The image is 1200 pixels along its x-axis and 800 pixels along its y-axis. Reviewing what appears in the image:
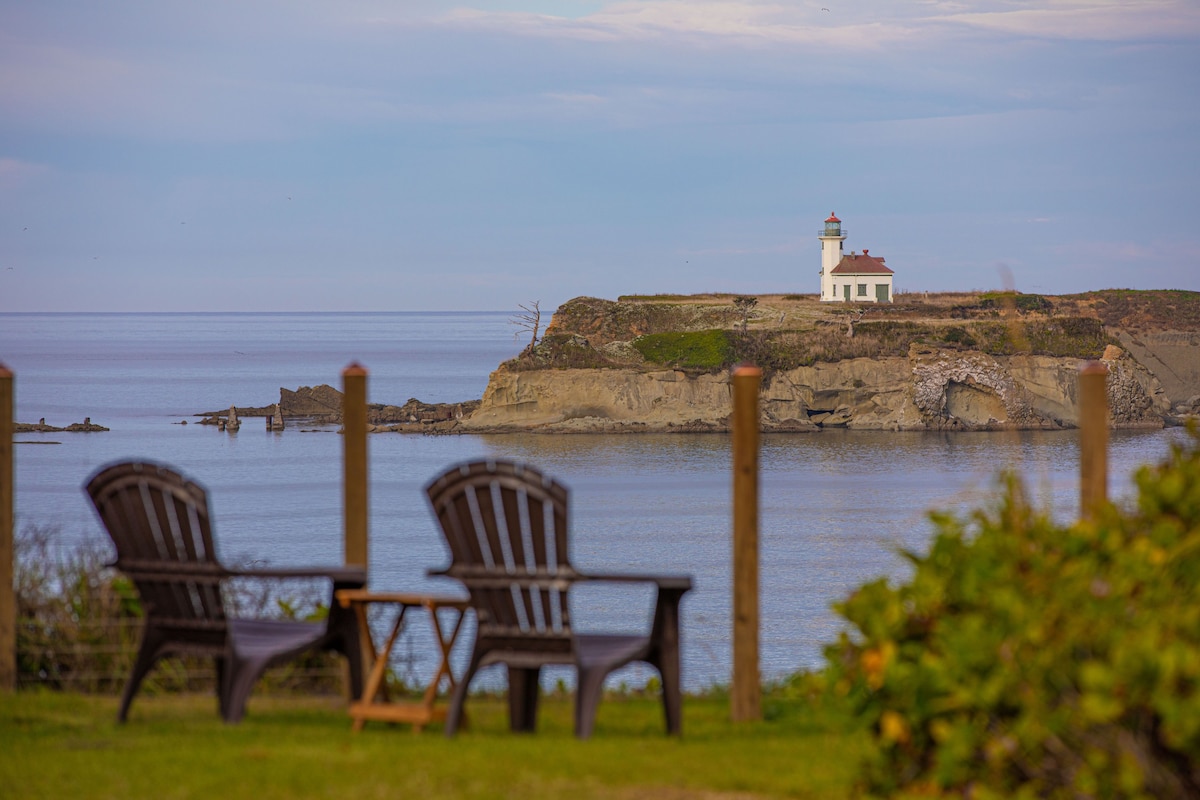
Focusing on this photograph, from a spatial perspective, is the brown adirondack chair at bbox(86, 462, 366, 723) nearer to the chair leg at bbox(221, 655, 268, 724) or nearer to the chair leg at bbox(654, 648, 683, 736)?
the chair leg at bbox(221, 655, 268, 724)

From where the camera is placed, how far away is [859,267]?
87.6 meters

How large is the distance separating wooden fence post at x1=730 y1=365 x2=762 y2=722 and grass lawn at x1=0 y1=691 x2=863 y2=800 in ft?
0.46

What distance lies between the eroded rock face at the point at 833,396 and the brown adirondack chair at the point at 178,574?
66431mm

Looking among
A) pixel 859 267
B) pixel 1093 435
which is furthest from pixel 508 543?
pixel 859 267

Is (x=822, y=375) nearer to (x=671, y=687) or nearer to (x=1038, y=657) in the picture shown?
(x=671, y=687)

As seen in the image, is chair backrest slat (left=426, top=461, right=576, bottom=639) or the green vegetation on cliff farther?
the green vegetation on cliff

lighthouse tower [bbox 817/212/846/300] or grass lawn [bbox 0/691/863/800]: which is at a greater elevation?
lighthouse tower [bbox 817/212/846/300]

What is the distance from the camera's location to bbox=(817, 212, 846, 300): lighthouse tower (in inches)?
3339

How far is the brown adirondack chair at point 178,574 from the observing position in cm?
412

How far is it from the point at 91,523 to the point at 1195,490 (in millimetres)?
35334

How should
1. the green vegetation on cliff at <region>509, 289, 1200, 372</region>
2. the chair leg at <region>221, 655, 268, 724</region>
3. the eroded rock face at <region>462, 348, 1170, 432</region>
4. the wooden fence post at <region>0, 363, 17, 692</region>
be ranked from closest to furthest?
the chair leg at <region>221, 655, 268, 724</region> < the wooden fence post at <region>0, 363, 17, 692</region> < the eroded rock face at <region>462, 348, 1170, 432</region> < the green vegetation on cliff at <region>509, 289, 1200, 372</region>

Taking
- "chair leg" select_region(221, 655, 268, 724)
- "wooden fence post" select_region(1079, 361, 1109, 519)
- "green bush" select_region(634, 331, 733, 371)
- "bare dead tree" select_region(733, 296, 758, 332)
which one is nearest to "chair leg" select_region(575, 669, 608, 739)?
"chair leg" select_region(221, 655, 268, 724)

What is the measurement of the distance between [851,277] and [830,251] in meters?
2.40

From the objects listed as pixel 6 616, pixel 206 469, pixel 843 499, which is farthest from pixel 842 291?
pixel 6 616
